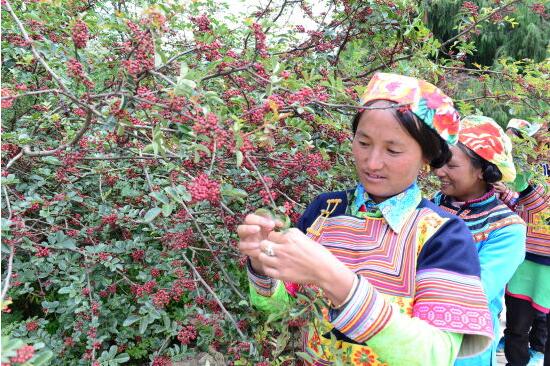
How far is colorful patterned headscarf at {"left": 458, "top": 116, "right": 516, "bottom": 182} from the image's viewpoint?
73.9 inches

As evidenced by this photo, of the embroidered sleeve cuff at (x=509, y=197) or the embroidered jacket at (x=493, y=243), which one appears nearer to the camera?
the embroidered jacket at (x=493, y=243)

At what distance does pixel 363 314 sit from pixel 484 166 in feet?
4.24

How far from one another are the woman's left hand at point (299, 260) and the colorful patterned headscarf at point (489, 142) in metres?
1.25

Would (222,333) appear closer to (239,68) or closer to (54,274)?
(54,274)

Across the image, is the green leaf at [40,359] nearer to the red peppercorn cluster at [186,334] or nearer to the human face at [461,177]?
the red peppercorn cluster at [186,334]

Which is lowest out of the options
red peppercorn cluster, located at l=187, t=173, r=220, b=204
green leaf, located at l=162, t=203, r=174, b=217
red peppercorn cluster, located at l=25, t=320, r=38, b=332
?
red peppercorn cluster, located at l=25, t=320, r=38, b=332

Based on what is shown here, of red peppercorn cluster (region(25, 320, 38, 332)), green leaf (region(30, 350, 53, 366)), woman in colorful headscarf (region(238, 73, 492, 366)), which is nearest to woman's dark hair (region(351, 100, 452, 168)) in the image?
woman in colorful headscarf (region(238, 73, 492, 366))

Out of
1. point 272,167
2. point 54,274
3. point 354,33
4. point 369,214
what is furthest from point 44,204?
point 354,33

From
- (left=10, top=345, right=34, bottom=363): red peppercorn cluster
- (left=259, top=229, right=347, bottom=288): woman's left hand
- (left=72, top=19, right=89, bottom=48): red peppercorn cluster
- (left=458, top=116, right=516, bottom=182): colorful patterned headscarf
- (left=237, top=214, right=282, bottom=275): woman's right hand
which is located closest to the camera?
(left=10, top=345, right=34, bottom=363): red peppercorn cluster

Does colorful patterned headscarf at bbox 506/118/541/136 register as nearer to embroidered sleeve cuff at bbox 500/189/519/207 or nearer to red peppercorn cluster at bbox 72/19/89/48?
embroidered sleeve cuff at bbox 500/189/519/207

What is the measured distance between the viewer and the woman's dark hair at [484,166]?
1911 mm

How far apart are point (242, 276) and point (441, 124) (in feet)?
3.76

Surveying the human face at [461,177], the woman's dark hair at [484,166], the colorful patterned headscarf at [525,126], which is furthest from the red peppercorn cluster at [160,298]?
the colorful patterned headscarf at [525,126]

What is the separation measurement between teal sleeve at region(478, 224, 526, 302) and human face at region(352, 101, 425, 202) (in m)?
0.68
